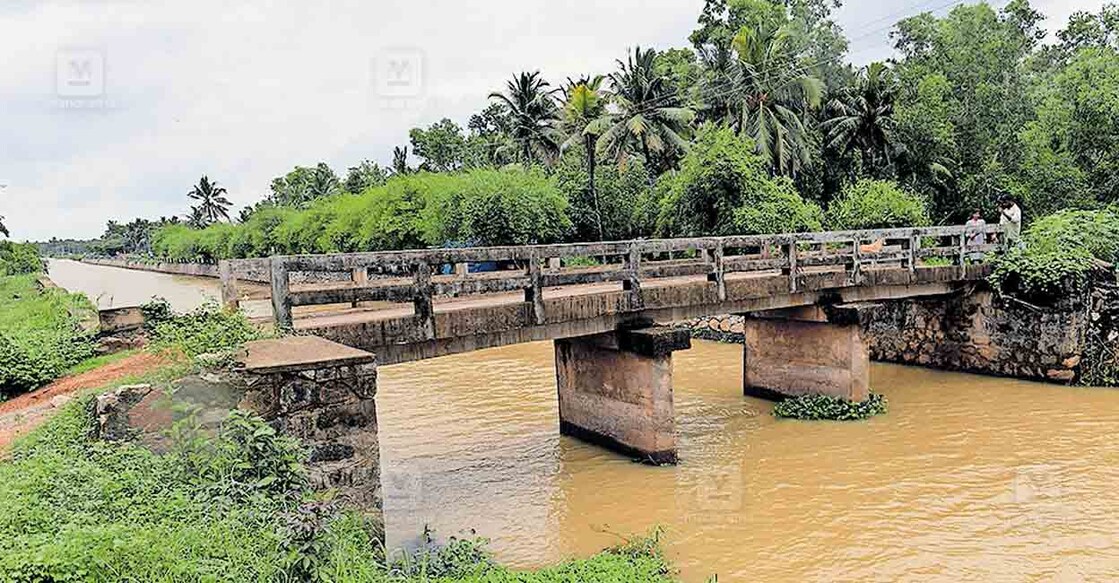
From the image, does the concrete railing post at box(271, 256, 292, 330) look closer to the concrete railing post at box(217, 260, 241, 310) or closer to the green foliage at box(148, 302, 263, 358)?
the green foliage at box(148, 302, 263, 358)

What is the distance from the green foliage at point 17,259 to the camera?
43438mm

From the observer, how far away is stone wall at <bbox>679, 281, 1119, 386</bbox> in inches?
635

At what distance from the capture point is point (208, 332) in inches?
301

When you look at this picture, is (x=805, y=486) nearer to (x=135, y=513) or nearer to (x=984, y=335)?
(x=135, y=513)

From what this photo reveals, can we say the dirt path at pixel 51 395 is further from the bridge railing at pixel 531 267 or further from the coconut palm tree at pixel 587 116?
the coconut palm tree at pixel 587 116

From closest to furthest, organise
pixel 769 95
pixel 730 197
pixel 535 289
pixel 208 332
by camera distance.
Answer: pixel 208 332
pixel 535 289
pixel 730 197
pixel 769 95

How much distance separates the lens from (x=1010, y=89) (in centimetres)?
3359

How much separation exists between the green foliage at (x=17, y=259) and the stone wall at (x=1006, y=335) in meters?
41.6

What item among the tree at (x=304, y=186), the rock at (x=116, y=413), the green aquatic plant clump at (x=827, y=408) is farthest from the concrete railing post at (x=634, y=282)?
the tree at (x=304, y=186)

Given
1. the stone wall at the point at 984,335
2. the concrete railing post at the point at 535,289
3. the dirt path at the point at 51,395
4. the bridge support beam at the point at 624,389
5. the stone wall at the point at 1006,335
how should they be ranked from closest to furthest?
the dirt path at the point at 51,395 < the concrete railing post at the point at 535,289 < the bridge support beam at the point at 624,389 < the stone wall at the point at 1006,335 < the stone wall at the point at 984,335

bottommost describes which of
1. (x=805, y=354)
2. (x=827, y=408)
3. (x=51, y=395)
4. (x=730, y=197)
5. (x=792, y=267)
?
(x=827, y=408)

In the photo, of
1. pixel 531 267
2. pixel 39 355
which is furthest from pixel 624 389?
pixel 39 355

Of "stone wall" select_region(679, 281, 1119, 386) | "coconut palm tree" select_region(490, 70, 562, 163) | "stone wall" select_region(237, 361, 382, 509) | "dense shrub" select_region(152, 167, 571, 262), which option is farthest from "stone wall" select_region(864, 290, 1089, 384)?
"coconut palm tree" select_region(490, 70, 562, 163)

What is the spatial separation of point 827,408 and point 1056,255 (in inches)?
250
